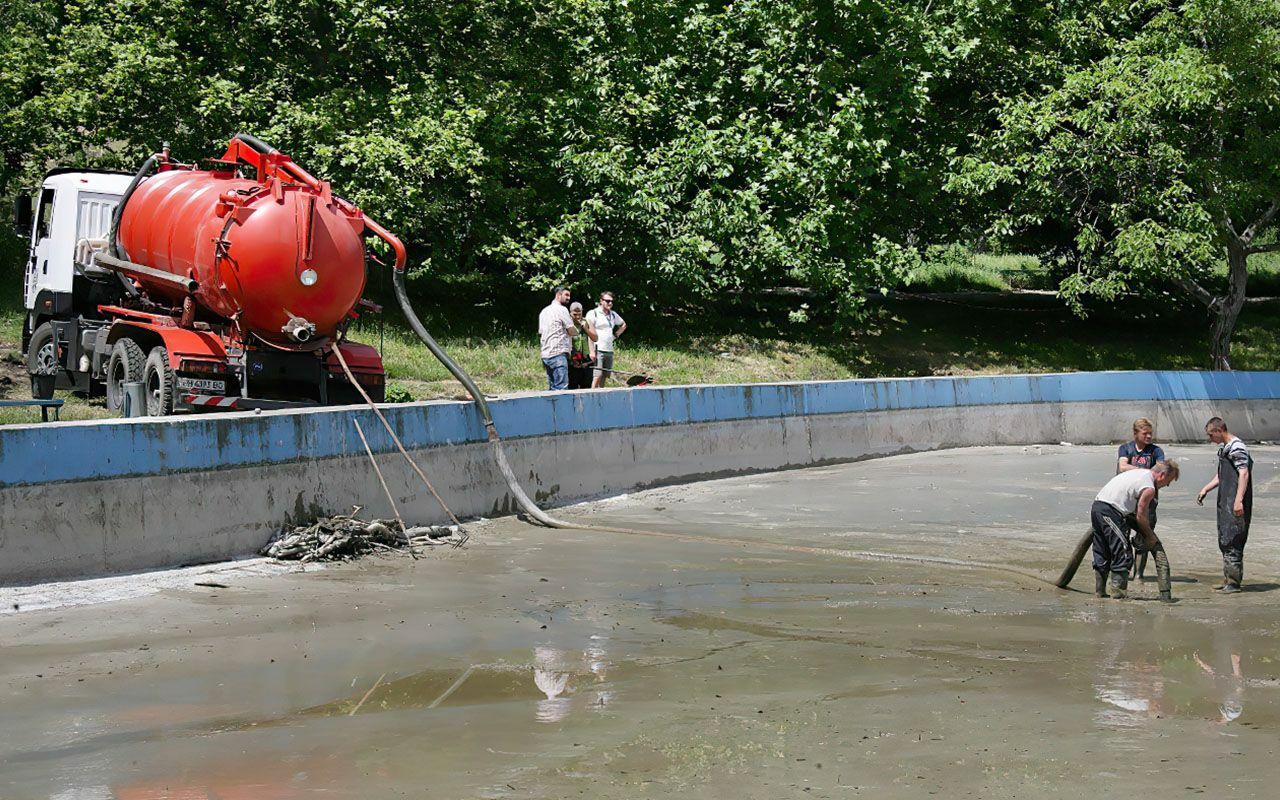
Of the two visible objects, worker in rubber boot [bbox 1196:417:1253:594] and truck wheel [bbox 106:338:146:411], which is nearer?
worker in rubber boot [bbox 1196:417:1253:594]

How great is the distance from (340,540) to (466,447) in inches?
114

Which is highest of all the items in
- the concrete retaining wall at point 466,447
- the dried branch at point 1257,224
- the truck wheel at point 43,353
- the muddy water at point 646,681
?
the dried branch at point 1257,224

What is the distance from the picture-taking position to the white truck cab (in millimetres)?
19984

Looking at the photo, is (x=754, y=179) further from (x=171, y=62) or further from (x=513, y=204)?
(x=171, y=62)

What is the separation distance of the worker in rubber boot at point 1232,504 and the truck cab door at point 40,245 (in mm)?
15793

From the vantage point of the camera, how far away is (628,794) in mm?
6234

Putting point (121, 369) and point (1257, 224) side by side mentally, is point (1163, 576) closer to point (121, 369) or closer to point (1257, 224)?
point (121, 369)

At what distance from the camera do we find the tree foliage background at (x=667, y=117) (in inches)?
1093

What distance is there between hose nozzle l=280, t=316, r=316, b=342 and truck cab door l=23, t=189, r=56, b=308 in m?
6.57

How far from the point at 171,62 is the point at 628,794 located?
2404 centimetres

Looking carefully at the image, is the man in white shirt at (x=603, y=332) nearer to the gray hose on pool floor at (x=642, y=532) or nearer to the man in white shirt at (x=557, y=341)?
the man in white shirt at (x=557, y=341)

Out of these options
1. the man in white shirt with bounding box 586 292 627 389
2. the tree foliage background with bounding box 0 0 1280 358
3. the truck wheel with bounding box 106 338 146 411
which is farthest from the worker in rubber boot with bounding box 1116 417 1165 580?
the tree foliage background with bounding box 0 0 1280 358

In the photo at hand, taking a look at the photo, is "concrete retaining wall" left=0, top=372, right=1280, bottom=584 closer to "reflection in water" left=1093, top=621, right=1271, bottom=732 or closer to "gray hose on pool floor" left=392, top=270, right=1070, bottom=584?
"gray hose on pool floor" left=392, top=270, right=1070, bottom=584

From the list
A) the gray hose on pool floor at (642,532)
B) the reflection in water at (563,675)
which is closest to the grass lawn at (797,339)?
the gray hose on pool floor at (642,532)
